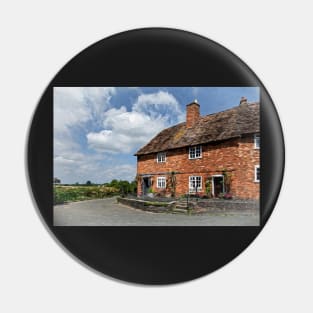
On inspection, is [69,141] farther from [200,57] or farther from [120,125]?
[200,57]

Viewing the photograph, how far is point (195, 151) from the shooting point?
2.66 meters

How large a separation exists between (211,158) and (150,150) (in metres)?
0.51

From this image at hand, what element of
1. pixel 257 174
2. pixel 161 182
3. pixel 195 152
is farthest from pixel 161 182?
pixel 257 174

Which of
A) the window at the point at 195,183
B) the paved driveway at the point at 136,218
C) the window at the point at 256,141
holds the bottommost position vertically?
the paved driveway at the point at 136,218

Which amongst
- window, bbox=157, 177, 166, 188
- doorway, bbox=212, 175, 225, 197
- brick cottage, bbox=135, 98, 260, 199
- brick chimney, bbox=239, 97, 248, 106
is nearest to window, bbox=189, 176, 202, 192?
brick cottage, bbox=135, 98, 260, 199

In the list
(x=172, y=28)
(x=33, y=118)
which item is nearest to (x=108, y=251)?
(x=33, y=118)

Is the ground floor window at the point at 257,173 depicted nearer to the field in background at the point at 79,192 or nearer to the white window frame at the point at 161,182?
the white window frame at the point at 161,182

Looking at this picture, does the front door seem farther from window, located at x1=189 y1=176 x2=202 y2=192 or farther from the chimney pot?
the chimney pot

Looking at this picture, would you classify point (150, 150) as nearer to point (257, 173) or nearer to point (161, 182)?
point (161, 182)

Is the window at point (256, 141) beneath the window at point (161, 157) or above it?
above

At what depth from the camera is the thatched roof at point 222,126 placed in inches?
101

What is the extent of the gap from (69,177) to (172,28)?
151 cm

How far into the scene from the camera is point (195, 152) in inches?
104

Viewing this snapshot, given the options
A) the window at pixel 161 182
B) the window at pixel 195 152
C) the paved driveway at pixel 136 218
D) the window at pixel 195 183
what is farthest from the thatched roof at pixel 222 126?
the paved driveway at pixel 136 218
